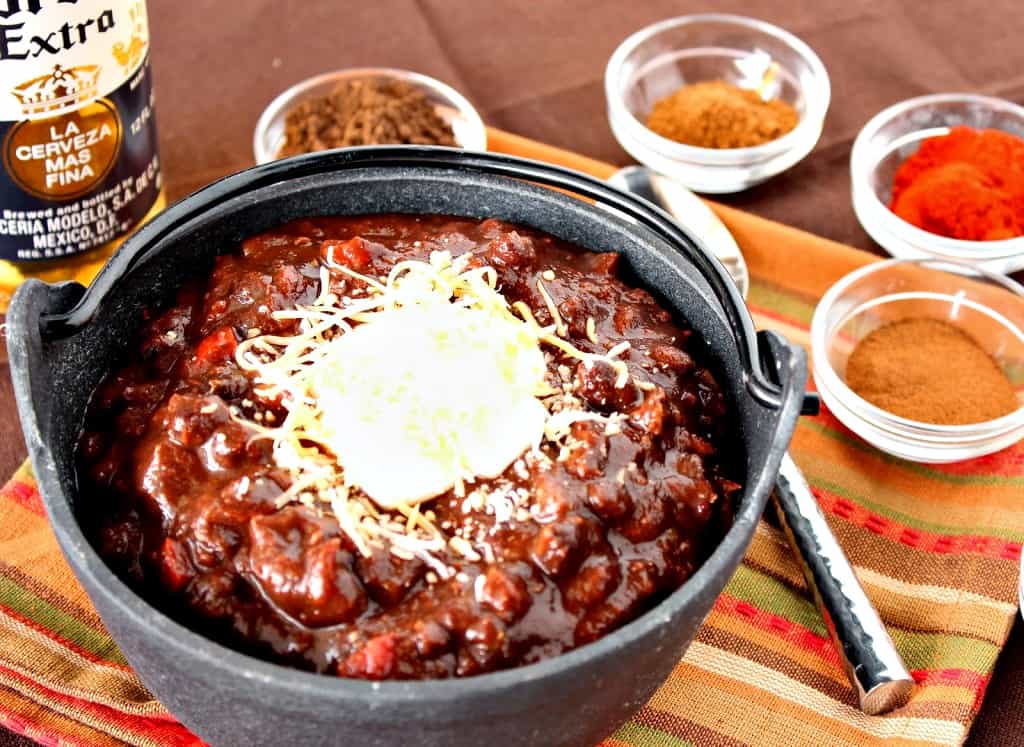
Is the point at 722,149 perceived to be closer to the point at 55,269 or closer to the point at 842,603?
the point at 842,603

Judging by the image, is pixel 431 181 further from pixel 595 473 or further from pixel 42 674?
pixel 42 674

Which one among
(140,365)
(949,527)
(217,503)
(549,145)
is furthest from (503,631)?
(549,145)

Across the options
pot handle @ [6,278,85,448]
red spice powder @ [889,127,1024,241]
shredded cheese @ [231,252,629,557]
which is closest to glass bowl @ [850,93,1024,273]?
red spice powder @ [889,127,1024,241]

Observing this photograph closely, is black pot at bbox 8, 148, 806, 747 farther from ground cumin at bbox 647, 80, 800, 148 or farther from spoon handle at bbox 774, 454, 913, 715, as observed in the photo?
ground cumin at bbox 647, 80, 800, 148

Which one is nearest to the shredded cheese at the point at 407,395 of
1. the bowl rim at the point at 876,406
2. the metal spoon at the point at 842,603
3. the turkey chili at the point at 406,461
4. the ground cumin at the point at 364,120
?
the turkey chili at the point at 406,461

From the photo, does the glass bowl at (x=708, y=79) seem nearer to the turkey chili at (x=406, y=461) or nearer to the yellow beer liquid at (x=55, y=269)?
the turkey chili at (x=406, y=461)

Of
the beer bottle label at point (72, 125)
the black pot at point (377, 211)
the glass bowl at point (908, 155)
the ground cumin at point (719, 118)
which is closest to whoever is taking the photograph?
the black pot at point (377, 211)
